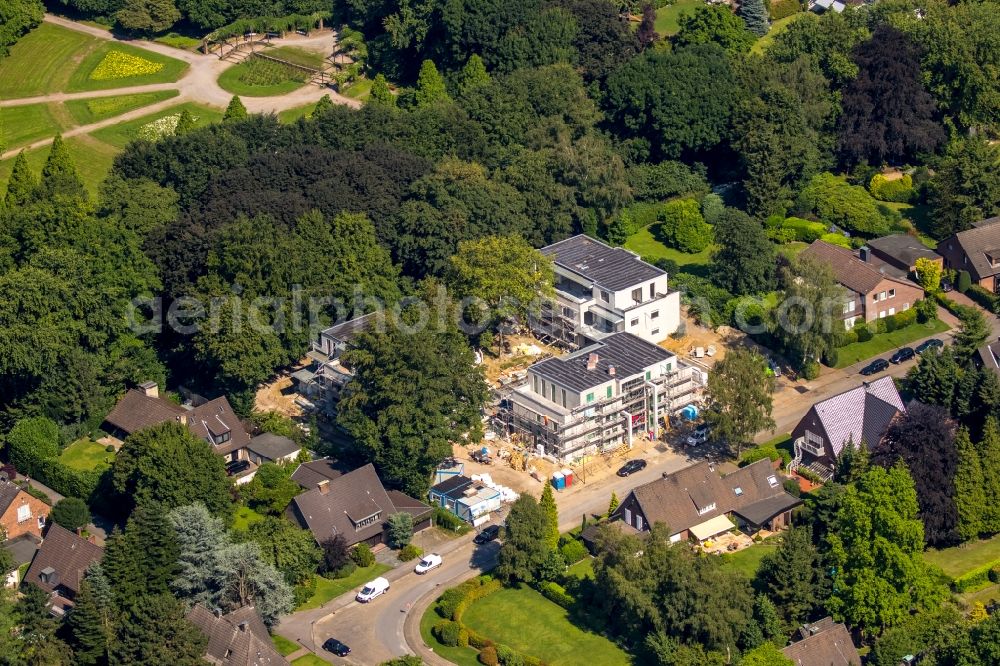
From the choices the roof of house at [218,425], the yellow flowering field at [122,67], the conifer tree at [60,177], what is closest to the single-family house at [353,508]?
the roof of house at [218,425]

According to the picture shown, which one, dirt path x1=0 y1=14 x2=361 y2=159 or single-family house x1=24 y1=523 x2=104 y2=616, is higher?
dirt path x1=0 y1=14 x2=361 y2=159

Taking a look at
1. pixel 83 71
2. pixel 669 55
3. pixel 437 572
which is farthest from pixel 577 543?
pixel 83 71

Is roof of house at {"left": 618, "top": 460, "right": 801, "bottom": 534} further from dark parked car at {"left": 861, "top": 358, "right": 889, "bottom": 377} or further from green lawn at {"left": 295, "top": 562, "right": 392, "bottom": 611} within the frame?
green lawn at {"left": 295, "top": 562, "right": 392, "bottom": 611}

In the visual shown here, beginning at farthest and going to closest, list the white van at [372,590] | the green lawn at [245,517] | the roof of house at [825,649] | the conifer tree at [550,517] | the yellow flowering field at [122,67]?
1. the yellow flowering field at [122,67]
2. the green lawn at [245,517]
3. the conifer tree at [550,517]
4. the white van at [372,590]
5. the roof of house at [825,649]

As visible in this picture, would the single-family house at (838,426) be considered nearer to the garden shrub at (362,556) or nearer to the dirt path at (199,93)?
the garden shrub at (362,556)

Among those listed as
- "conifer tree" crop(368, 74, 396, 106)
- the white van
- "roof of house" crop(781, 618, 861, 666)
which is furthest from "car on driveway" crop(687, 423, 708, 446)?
"conifer tree" crop(368, 74, 396, 106)

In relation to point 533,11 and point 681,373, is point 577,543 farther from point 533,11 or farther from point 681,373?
point 533,11

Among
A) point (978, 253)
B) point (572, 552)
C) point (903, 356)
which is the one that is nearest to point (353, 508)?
point (572, 552)

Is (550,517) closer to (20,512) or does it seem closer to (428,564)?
(428,564)
